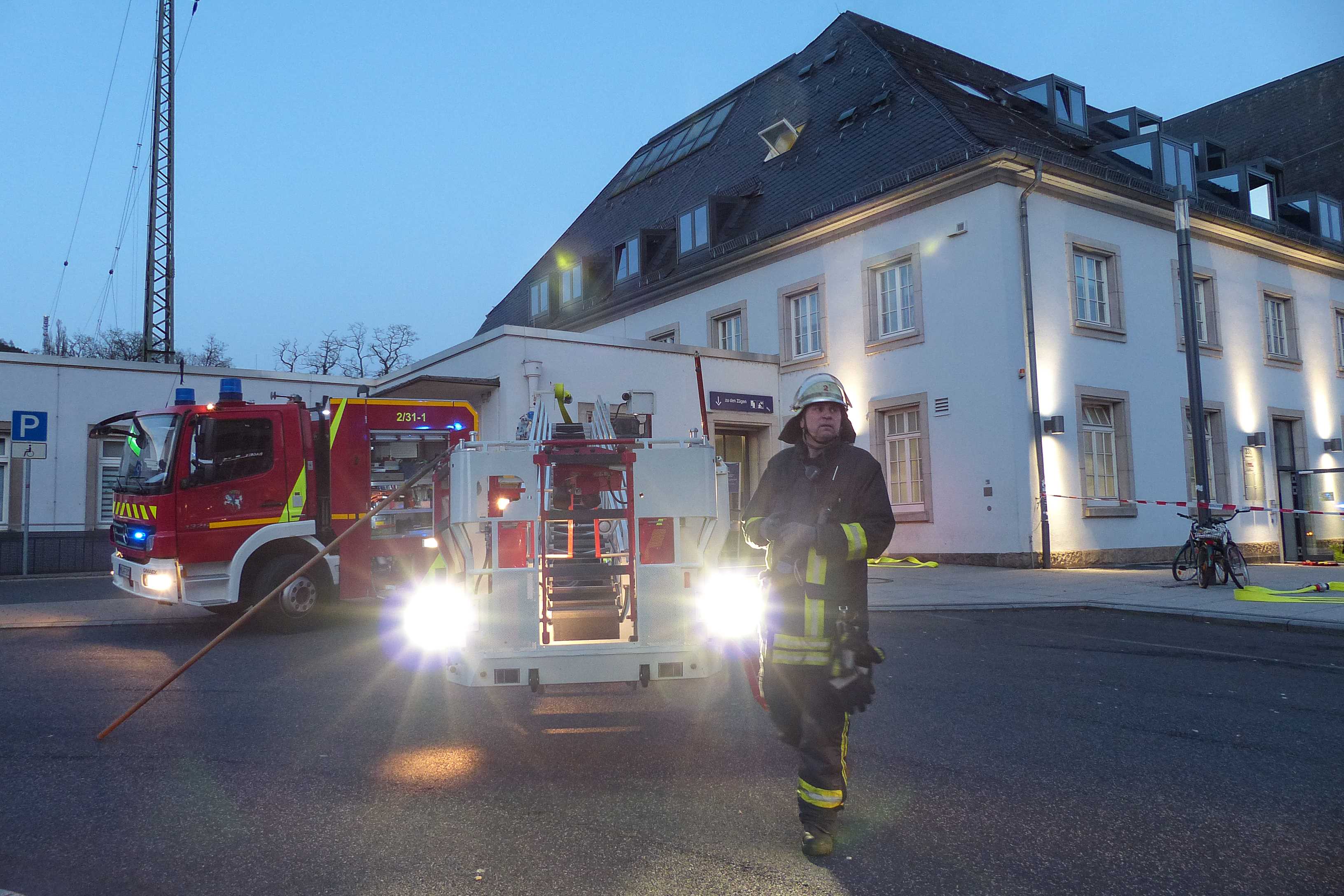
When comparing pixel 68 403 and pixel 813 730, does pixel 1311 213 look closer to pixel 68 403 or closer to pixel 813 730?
pixel 813 730

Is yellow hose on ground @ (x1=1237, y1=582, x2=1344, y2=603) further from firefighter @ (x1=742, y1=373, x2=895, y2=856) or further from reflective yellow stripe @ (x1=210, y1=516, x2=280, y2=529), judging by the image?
reflective yellow stripe @ (x1=210, y1=516, x2=280, y2=529)

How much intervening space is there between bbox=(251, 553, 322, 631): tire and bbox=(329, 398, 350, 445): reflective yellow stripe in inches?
A: 52.5

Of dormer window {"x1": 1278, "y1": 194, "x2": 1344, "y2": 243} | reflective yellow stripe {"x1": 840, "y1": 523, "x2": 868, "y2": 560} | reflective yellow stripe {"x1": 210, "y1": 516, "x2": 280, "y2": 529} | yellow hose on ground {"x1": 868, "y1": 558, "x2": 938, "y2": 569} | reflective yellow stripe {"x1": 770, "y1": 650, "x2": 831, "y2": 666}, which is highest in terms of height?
dormer window {"x1": 1278, "y1": 194, "x2": 1344, "y2": 243}

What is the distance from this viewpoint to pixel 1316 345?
926 inches

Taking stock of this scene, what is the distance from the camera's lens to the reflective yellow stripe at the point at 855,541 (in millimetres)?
3729

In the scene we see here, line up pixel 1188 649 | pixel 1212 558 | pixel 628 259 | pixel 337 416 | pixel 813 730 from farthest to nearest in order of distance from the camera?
1. pixel 628 259
2. pixel 1212 558
3. pixel 337 416
4. pixel 1188 649
5. pixel 813 730

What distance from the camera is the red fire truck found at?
985 centimetres

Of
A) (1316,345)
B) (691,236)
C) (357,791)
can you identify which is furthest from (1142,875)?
(1316,345)

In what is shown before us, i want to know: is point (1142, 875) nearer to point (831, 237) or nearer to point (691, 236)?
point (831, 237)

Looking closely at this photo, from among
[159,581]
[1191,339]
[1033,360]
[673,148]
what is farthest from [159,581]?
[673,148]

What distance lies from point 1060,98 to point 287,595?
20.0m

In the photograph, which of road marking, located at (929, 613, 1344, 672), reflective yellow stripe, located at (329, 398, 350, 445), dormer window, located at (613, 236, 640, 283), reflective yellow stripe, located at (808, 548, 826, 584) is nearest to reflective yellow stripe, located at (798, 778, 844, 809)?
reflective yellow stripe, located at (808, 548, 826, 584)

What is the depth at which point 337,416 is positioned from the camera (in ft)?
36.0

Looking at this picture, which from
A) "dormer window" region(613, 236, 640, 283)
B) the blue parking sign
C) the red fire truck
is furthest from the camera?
"dormer window" region(613, 236, 640, 283)
